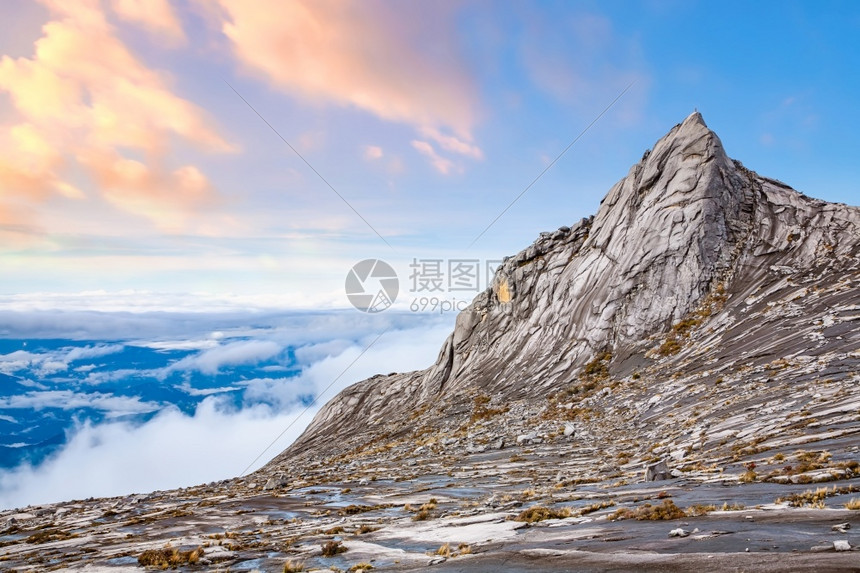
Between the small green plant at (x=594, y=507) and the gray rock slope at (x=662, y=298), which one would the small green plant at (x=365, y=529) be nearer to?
the small green plant at (x=594, y=507)

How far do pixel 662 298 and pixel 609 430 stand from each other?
27093mm

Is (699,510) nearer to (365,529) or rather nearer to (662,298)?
(365,529)

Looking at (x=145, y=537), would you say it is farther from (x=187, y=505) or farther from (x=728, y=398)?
(x=728, y=398)

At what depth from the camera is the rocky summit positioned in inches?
604

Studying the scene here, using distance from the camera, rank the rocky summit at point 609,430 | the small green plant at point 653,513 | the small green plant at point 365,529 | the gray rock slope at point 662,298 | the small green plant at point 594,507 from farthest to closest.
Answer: the gray rock slope at point 662,298
the small green plant at point 365,529
the small green plant at point 594,507
the small green plant at point 653,513
the rocky summit at point 609,430

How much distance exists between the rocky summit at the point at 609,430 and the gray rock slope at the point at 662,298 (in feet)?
1.01

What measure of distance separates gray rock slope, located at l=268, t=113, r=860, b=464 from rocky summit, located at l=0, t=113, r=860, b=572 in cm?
31

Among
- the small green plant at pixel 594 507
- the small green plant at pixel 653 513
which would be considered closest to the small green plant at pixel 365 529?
the small green plant at pixel 594 507

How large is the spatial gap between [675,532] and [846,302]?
4685 centimetres

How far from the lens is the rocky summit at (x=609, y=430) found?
50.3 feet

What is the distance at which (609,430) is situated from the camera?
43.4 m

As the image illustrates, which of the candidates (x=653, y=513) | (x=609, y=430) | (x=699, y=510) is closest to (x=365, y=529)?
(x=653, y=513)

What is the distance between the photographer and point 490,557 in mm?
14227

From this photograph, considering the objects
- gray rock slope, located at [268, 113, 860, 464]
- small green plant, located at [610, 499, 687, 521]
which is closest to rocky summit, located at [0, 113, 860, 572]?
small green plant, located at [610, 499, 687, 521]
